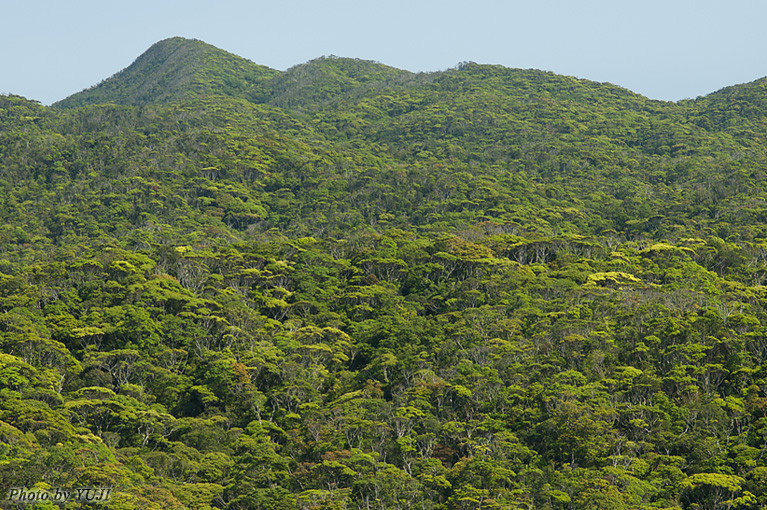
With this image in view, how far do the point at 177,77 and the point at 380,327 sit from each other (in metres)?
132

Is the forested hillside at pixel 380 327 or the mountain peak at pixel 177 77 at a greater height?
the mountain peak at pixel 177 77

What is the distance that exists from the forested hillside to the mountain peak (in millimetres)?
57038

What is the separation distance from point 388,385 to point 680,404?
1668cm

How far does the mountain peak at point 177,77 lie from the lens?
157125 mm

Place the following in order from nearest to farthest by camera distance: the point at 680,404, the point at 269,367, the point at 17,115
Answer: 1. the point at 680,404
2. the point at 269,367
3. the point at 17,115

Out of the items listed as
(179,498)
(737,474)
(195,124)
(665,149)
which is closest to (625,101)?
(665,149)

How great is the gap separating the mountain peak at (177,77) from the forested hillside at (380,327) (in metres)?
57.0

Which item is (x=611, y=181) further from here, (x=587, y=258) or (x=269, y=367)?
(x=269, y=367)

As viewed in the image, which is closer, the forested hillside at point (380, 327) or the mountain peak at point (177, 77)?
the forested hillside at point (380, 327)

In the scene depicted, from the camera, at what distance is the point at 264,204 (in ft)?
297

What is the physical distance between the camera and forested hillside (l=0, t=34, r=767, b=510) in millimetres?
35562

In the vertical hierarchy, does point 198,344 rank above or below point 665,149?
below

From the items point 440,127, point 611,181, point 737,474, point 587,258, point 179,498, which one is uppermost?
point 440,127

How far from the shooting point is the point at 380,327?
51375 mm
